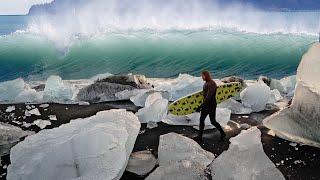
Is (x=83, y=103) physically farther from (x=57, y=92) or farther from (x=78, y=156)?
(x=78, y=156)

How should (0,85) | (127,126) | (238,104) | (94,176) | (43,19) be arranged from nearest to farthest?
(94,176)
(127,126)
(238,104)
(0,85)
(43,19)

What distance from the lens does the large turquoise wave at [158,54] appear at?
20.8 metres

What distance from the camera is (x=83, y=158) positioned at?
5.63 meters

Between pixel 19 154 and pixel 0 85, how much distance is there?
20.7 ft

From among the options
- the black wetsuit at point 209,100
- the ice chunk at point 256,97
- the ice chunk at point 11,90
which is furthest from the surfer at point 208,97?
the ice chunk at point 11,90

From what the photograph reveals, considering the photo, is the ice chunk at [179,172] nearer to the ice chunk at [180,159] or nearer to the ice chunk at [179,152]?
the ice chunk at [180,159]

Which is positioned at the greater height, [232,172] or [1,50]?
[232,172]

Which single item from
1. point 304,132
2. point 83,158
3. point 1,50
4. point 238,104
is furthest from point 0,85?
point 1,50

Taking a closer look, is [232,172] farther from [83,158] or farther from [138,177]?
[83,158]

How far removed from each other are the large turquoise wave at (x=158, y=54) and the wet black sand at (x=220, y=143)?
10127mm

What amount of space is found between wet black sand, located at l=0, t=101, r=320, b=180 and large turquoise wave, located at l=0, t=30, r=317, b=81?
33.2 ft

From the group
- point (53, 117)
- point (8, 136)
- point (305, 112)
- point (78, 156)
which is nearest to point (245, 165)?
point (305, 112)

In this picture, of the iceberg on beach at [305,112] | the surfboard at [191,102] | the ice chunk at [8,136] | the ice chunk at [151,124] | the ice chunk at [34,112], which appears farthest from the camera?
the ice chunk at [34,112]

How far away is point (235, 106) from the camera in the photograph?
9.39m
